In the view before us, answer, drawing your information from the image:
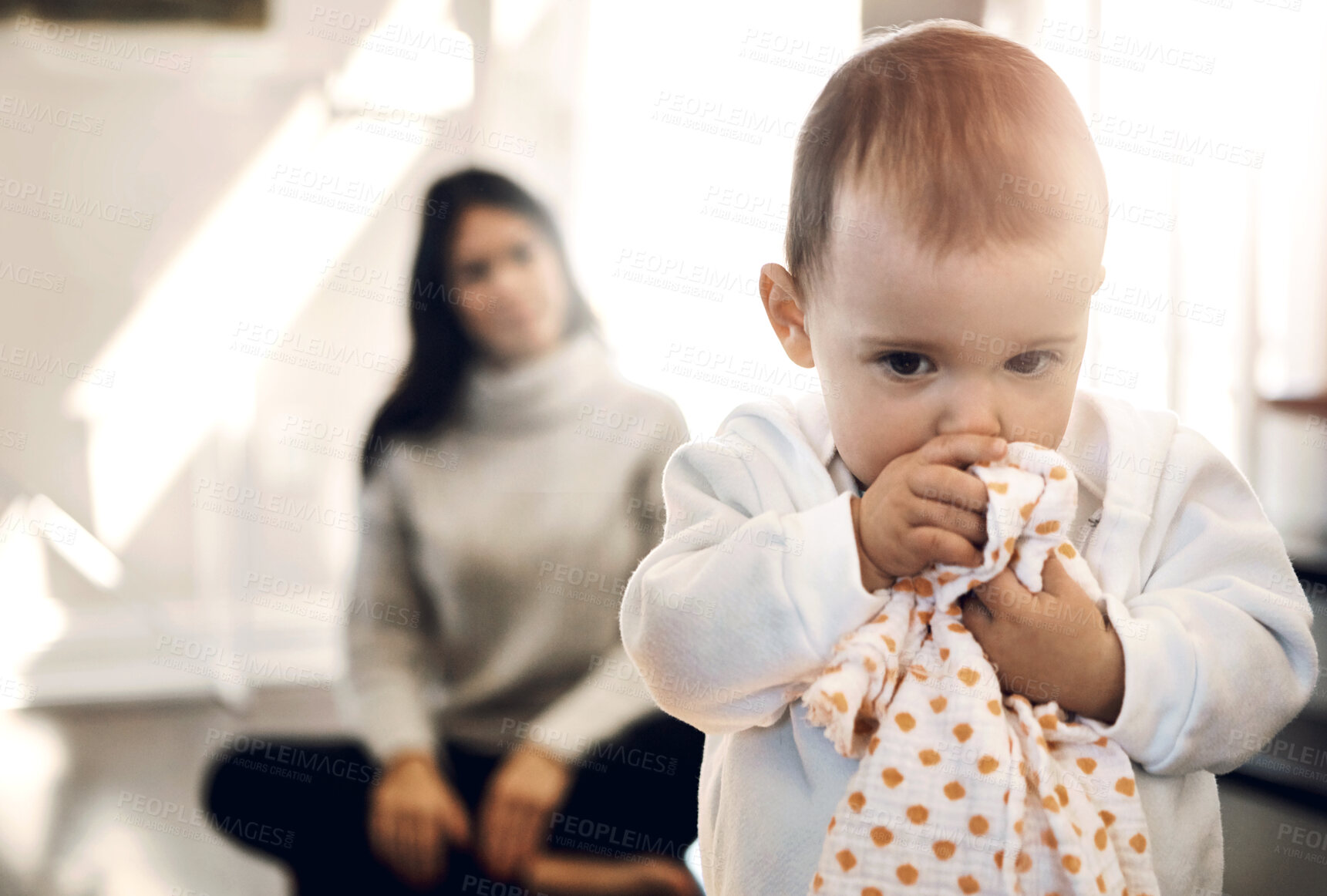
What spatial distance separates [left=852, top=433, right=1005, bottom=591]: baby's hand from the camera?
61 centimetres

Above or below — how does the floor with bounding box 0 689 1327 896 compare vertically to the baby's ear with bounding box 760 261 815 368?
below

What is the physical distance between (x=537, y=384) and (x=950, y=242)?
124 centimetres

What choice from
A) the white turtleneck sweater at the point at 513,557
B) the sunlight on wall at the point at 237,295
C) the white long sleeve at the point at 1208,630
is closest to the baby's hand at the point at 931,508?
the white long sleeve at the point at 1208,630

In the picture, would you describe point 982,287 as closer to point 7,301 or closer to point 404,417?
point 404,417

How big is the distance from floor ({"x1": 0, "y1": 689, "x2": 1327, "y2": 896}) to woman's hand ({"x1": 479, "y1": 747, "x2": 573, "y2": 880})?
23.8 inches

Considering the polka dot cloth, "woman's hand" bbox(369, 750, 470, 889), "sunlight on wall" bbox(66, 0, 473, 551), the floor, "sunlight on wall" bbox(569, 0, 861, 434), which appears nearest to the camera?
the polka dot cloth

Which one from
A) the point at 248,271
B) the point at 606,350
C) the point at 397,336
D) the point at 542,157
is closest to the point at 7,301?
the point at 248,271

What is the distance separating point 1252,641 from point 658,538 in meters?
1.25

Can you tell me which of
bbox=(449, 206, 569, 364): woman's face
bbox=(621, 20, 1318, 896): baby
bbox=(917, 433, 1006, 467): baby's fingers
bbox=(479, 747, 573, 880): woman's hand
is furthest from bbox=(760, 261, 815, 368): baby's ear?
bbox=(479, 747, 573, 880): woman's hand

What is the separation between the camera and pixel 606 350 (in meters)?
1.90

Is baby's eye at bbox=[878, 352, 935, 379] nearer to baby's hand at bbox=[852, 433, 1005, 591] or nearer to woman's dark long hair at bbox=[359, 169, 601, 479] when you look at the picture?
baby's hand at bbox=[852, 433, 1005, 591]

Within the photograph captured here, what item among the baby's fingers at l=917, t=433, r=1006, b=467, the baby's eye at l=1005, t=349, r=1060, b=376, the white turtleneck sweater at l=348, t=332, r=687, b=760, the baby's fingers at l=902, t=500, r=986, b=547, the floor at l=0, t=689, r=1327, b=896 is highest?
the baby's eye at l=1005, t=349, r=1060, b=376

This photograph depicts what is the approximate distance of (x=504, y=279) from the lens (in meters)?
1.68

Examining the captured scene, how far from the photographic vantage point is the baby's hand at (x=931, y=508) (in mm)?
611
